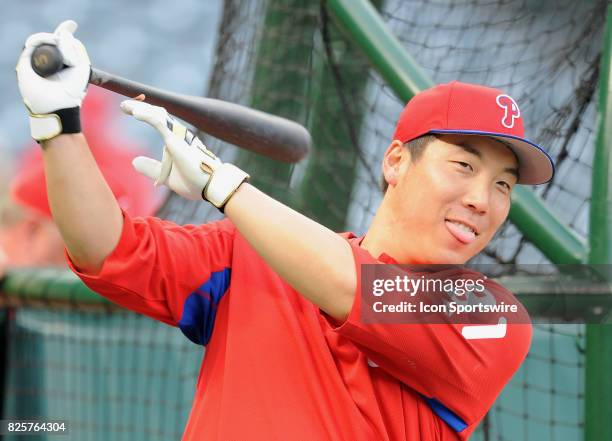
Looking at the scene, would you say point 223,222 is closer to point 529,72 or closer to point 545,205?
point 545,205

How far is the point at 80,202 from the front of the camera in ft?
4.09

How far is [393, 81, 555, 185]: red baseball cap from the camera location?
1.43 metres

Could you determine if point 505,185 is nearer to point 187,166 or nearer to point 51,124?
point 187,166

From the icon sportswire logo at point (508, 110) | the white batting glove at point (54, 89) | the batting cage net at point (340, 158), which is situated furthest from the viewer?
the batting cage net at point (340, 158)

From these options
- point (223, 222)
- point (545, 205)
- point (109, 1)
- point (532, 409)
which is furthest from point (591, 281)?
point (109, 1)

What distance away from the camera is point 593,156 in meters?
1.88

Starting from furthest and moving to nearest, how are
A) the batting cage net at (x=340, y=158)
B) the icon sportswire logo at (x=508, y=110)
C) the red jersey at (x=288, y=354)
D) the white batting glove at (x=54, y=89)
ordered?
the batting cage net at (x=340, y=158)
the icon sportswire logo at (x=508, y=110)
the red jersey at (x=288, y=354)
the white batting glove at (x=54, y=89)

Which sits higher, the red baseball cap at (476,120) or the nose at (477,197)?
the red baseball cap at (476,120)

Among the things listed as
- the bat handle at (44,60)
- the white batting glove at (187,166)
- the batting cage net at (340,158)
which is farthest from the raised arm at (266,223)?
the batting cage net at (340,158)

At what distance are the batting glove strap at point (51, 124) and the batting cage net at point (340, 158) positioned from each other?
1030 millimetres

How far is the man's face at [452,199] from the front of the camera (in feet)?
4.59

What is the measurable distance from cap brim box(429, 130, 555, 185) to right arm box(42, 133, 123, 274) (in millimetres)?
520

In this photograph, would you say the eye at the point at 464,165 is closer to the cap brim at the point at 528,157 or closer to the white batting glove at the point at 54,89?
the cap brim at the point at 528,157

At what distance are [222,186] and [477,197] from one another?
38cm
